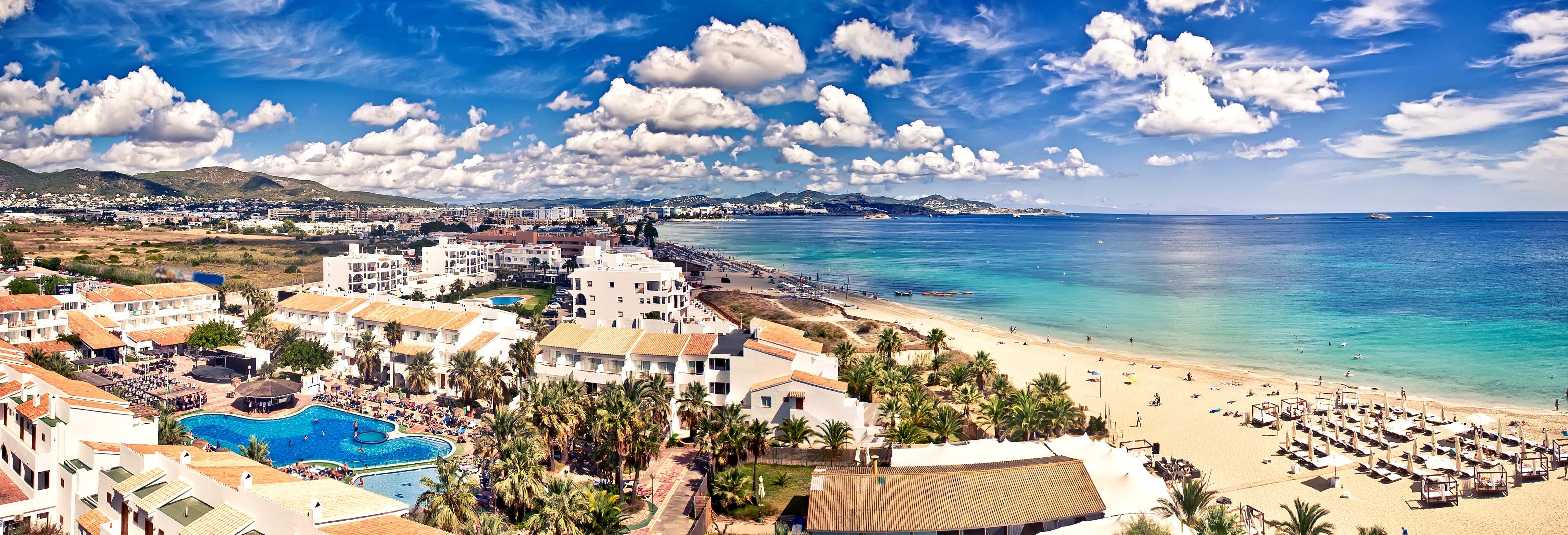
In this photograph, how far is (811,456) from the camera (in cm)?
3186

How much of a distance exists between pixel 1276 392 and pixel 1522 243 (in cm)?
18262

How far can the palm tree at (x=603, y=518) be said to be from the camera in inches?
827

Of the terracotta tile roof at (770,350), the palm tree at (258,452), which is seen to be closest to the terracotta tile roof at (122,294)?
the palm tree at (258,452)

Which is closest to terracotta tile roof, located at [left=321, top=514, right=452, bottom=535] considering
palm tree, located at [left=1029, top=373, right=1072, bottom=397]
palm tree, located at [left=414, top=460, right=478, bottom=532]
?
palm tree, located at [left=414, top=460, right=478, bottom=532]

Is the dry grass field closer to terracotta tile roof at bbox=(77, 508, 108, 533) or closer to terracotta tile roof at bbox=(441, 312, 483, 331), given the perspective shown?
terracotta tile roof at bbox=(441, 312, 483, 331)

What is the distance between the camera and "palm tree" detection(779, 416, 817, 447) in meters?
32.2

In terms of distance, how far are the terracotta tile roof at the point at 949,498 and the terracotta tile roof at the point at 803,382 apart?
8.91m

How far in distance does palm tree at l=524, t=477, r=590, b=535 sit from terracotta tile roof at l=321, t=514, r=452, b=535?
7.17ft

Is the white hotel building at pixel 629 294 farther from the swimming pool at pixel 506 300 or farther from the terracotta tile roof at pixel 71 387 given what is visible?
the terracotta tile roof at pixel 71 387

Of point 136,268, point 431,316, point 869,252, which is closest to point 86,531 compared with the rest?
point 431,316

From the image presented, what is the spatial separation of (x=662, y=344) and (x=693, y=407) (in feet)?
23.1

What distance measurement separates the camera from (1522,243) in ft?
575

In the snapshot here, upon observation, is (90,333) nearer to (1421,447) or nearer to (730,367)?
(730,367)

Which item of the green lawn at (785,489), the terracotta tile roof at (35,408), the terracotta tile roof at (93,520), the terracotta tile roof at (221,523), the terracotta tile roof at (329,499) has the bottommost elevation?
the green lawn at (785,489)
